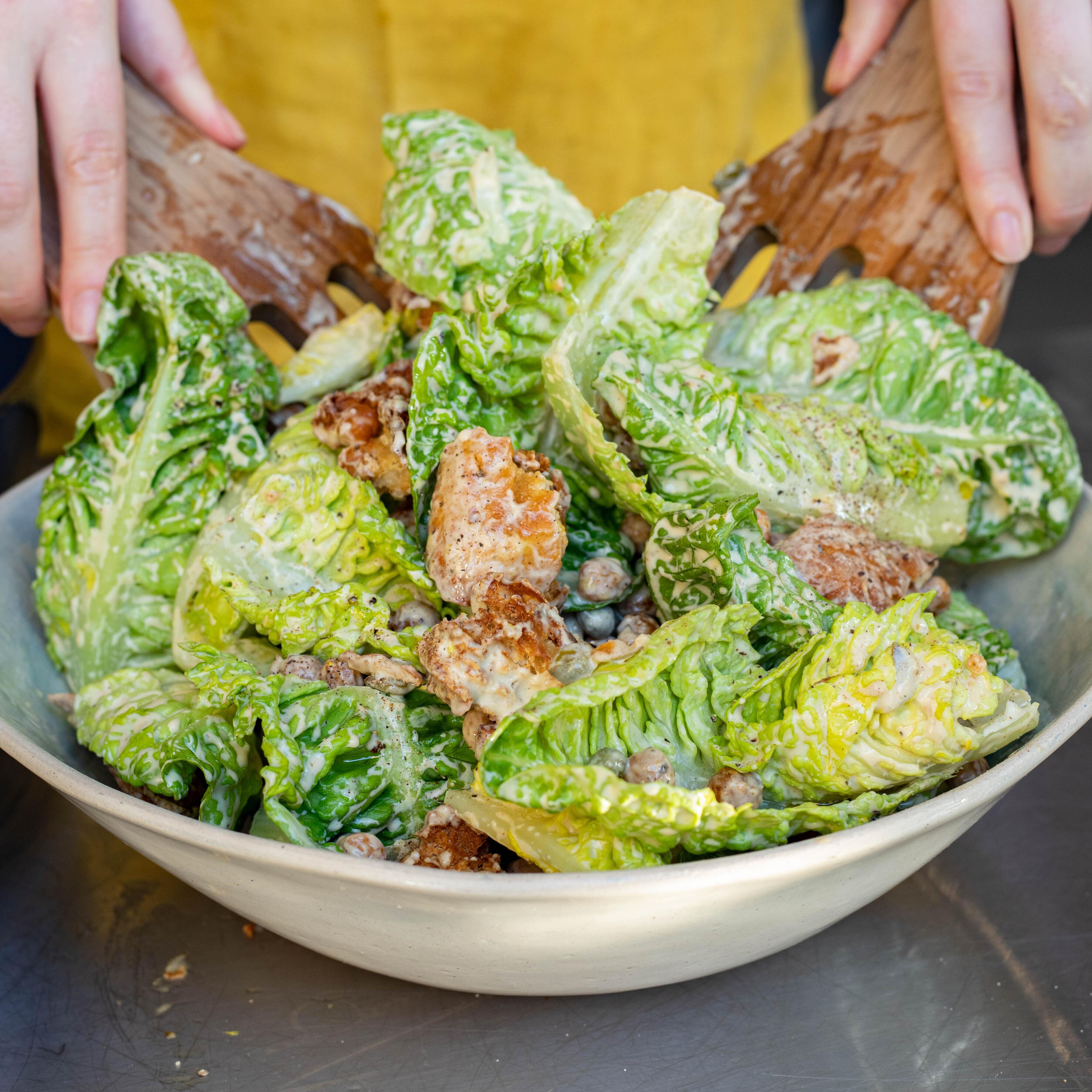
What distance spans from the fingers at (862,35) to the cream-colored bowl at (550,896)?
118cm

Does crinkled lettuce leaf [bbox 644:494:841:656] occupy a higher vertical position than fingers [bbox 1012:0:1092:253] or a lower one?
lower

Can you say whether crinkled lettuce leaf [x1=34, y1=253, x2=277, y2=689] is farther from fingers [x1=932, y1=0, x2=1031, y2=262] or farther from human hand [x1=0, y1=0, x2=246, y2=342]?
fingers [x1=932, y1=0, x2=1031, y2=262]

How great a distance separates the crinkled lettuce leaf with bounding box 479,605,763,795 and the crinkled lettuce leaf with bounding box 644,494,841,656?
4cm

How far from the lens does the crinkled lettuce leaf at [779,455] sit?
1.15 metres

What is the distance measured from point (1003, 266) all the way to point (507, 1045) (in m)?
1.32

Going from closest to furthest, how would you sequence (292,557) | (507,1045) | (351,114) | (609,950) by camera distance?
(609,950) → (507,1045) → (292,557) → (351,114)

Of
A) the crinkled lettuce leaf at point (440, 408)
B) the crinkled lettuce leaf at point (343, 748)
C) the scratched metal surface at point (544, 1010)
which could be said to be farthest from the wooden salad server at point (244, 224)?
the scratched metal surface at point (544, 1010)

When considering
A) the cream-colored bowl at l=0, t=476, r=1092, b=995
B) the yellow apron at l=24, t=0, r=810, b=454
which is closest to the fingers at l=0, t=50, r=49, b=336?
the yellow apron at l=24, t=0, r=810, b=454

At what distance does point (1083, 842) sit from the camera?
132 cm

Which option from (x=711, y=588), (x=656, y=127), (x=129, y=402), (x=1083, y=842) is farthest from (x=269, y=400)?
(x=656, y=127)

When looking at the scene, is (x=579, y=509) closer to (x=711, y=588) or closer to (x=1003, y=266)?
(x=711, y=588)

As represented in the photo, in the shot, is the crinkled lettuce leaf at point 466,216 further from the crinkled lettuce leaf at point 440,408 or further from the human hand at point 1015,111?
the human hand at point 1015,111

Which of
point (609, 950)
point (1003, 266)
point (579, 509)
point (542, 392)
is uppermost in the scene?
point (1003, 266)

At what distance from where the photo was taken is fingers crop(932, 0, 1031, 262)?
1505 mm
